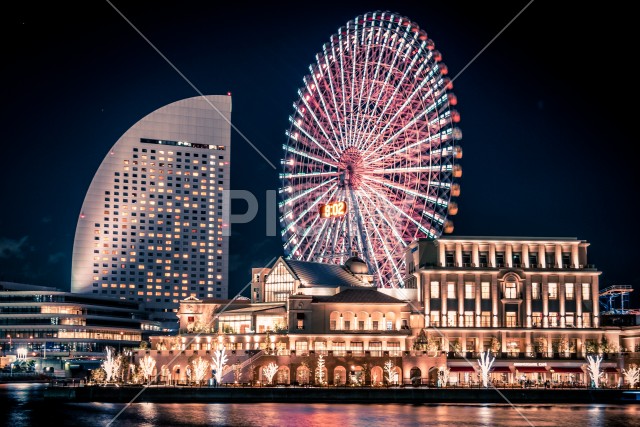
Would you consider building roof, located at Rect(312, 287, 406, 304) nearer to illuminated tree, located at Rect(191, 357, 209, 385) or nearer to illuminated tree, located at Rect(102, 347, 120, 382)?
illuminated tree, located at Rect(191, 357, 209, 385)

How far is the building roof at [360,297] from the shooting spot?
132 metres

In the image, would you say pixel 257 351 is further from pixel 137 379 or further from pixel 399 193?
pixel 399 193

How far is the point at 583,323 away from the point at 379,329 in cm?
2921

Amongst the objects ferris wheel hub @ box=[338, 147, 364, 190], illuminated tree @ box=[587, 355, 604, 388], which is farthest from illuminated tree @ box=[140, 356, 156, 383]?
illuminated tree @ box=[587, 355, 604, 388]

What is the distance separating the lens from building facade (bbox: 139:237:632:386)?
126 meters

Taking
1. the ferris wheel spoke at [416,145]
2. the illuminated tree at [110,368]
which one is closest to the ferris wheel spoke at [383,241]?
the ferris wheel spoke at [416,145]

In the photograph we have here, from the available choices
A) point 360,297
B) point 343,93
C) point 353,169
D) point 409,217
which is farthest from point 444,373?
point 343,93

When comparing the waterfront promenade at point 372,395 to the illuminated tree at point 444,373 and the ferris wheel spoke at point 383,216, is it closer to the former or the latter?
the illuminated tree at point 444,373

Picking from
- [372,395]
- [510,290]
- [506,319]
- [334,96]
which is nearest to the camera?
[372,395]

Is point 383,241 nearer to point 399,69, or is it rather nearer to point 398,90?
point 398,90

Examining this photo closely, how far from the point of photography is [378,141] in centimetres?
12812

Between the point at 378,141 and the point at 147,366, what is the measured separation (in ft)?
146

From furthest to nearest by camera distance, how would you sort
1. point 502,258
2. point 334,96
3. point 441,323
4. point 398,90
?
point 502,258
point 441,323
point 334,96
point 398,90

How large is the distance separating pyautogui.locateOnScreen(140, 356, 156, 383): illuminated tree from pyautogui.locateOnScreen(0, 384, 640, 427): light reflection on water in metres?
17.7
